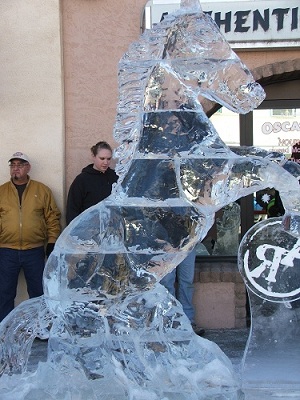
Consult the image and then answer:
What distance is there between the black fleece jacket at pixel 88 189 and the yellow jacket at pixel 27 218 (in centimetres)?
19

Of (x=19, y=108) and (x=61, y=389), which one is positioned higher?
(x=19, y=108)

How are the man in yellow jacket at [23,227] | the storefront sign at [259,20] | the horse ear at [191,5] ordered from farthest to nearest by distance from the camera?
the storefront sign at [259,20], the man in yellow jacket at [23,227], the horse ear at [191,5]

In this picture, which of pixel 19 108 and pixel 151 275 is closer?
pixel 151 275

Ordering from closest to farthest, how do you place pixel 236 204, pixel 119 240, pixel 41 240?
pixel 119 240, pixel 41 240, pixel 236 204

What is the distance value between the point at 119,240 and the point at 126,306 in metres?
0.29

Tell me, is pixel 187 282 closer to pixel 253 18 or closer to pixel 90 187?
pixel 90 187

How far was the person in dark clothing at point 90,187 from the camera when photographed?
494 cm

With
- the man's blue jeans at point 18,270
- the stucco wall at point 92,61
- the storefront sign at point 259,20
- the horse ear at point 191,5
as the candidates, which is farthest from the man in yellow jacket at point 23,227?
the horse ear at point 191,5

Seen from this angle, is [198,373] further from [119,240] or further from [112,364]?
[119,240]

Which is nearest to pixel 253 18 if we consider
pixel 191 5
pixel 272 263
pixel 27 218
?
pixel 27 218

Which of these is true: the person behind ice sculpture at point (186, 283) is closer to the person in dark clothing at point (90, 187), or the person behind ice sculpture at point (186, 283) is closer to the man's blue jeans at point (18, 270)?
the person in dark clothing at point (90, 187)

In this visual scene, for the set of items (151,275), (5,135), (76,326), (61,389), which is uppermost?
(5,135)

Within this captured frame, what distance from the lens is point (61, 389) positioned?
9.39ft

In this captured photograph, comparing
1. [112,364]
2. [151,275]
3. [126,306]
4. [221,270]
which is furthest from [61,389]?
[221,270]
